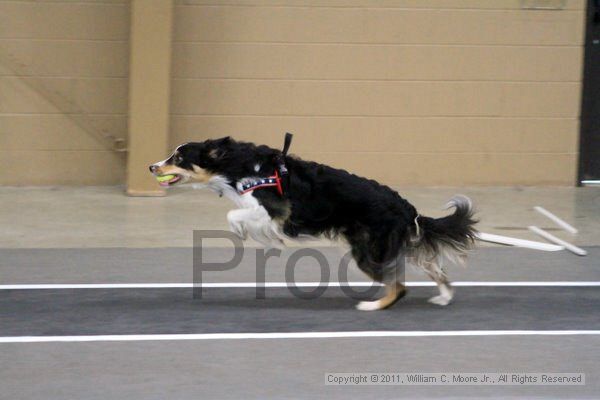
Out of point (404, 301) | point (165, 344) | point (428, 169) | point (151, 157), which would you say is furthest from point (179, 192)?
point (165, 344)

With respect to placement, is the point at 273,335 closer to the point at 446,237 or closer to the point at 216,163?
the point at 216,163

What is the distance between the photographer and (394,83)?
12164mm

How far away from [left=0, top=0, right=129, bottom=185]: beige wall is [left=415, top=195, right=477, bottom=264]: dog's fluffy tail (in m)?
5.75

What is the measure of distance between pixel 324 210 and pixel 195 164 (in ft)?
3.29

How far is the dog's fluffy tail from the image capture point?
7.17 m

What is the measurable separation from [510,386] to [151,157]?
6.69 m

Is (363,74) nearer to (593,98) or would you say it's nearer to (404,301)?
(593,98)

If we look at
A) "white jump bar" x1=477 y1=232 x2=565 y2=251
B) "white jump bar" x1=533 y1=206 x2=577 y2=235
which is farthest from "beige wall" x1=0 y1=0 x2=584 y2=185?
"white jump bar" x1=477 y1=232 x2=565 y2=251

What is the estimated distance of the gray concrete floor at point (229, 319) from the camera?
5.57m

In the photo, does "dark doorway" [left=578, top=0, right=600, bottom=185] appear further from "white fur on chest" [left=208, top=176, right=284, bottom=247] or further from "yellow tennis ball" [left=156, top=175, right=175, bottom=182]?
"yellow tennis ball" [left=156, top=175, right=175, bottom=182]

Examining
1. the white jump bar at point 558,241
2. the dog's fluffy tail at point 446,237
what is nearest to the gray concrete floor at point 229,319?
the white jump bar at point 558,241

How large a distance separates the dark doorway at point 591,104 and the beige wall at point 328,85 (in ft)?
0.44

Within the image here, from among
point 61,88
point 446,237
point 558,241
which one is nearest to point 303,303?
point 446,237

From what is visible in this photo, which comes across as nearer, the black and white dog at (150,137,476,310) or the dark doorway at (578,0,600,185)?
the black and white dog at (150,137,476,310)
